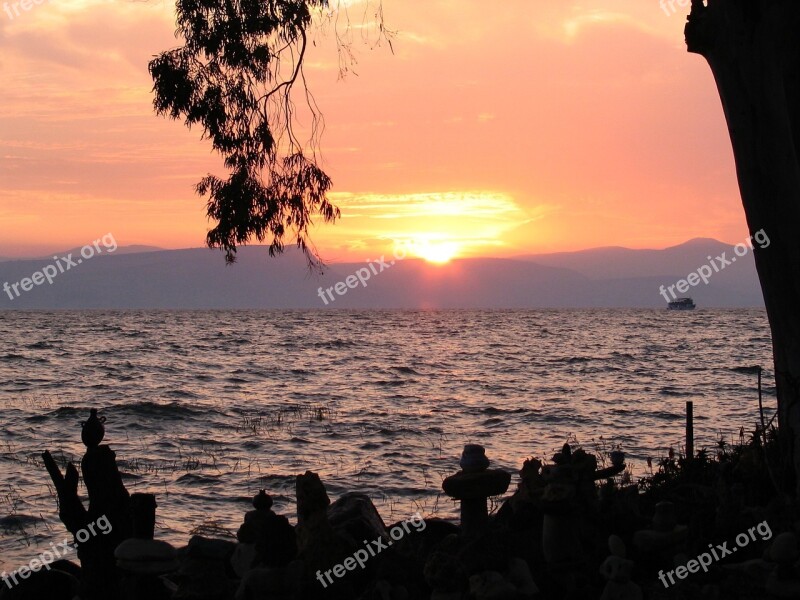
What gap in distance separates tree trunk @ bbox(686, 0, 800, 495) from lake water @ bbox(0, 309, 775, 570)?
6685mm

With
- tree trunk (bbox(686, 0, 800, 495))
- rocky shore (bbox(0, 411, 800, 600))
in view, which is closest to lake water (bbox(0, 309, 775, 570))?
rocky shore (bbox(0, 411, 800, 600))

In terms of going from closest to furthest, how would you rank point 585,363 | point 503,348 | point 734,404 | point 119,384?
point 734,404, point 119,384, point 585,363, point 503,348

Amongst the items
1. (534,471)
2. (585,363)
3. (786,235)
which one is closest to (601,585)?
(534,471)

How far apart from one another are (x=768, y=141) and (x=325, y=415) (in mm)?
20380

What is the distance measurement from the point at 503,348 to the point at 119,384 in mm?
31836

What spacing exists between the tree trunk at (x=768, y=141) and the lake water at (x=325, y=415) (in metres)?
6.68

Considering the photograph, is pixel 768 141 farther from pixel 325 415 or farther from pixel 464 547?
pixel 325 415

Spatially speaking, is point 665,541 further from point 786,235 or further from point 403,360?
point 403,360

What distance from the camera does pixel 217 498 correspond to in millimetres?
16094

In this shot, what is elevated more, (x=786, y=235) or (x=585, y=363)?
(x=786, y=235)

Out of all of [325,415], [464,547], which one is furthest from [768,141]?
[325,415]

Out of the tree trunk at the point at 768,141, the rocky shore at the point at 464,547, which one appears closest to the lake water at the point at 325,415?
the rocky shore at the point at 464,547

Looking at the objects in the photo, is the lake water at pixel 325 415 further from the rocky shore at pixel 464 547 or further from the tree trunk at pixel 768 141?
the tree trunk at pixel 768 141

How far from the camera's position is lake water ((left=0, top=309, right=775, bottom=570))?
1656 centimetres
